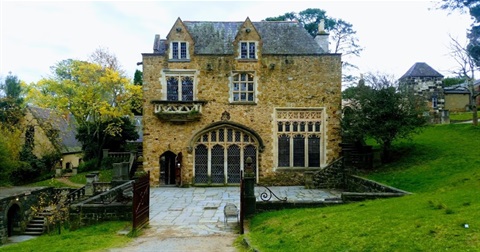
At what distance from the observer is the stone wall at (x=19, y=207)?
2312 cm

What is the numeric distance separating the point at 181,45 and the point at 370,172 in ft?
46.0

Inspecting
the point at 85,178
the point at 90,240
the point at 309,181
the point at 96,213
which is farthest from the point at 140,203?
the point at 85,178

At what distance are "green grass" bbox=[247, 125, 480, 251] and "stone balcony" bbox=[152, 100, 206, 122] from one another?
38.5 feet

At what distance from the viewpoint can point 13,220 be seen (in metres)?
25.7

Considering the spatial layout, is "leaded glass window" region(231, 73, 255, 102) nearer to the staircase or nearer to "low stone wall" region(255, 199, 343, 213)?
"low stone wall" region(255, 199, 343, 213)

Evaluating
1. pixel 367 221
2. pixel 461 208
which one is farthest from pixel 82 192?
pixel 461 208

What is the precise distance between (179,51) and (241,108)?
5.44 meters

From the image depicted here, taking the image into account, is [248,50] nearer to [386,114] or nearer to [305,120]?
[305,120]

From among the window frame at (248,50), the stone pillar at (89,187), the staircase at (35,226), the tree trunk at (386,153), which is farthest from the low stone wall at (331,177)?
the staircase at (35,226)

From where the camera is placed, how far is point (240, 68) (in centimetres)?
2559

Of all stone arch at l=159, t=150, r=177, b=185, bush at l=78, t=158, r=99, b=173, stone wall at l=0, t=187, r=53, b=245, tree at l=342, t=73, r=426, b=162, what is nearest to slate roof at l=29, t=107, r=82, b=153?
bush at l=78, t=158, r=99, b=173

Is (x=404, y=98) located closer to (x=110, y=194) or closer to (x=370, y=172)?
(x=370, y=172)

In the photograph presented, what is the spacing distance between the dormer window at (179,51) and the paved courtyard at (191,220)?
28.1 feet

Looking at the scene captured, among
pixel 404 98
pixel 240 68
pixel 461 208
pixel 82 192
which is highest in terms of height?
pixel 240 68
